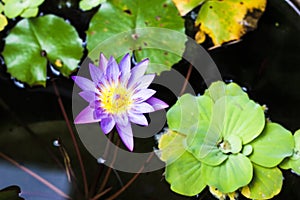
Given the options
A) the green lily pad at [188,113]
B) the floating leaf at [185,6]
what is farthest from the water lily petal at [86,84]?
the floating leaf at [185,6]

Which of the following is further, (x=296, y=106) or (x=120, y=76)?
(x=296, y=106)

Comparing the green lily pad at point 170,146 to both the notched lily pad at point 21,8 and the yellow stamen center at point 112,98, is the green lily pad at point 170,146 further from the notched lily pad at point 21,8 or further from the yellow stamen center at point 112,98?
the notched lily pad at point 21,8

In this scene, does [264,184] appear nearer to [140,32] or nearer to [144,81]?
[144,81]

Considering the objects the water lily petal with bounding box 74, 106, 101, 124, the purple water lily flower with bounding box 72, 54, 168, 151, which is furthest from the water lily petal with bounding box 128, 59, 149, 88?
the water lily petal with bounding box 74, 106, 101, 124

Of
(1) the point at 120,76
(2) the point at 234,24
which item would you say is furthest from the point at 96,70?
(2) the point at 234,24

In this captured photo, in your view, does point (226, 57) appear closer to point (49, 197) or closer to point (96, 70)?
point (96, 70)

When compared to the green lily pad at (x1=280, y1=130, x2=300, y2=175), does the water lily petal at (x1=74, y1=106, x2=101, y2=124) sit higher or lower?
higher

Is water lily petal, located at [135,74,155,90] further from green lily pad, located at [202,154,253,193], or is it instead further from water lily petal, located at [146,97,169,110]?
green lily pad, located at [202,154,253,193]
